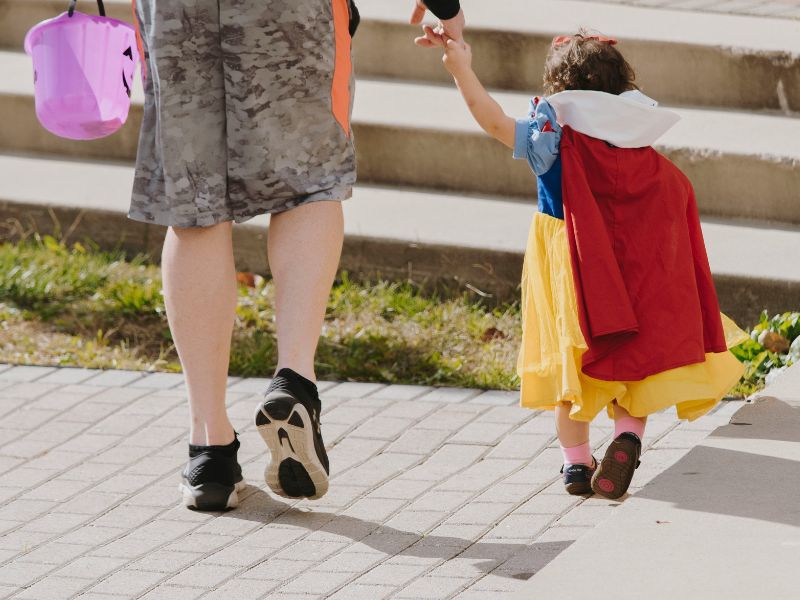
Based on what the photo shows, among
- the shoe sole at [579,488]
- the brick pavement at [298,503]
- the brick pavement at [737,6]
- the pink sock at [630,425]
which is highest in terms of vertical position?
the brick pavement at [737,6]

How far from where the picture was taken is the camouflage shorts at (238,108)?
357 cm

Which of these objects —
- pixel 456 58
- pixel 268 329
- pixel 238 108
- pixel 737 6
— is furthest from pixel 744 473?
pixel 737 6

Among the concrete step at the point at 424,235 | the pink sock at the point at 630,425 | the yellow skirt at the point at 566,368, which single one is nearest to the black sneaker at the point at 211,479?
the yellow skirt at the point at 566,368

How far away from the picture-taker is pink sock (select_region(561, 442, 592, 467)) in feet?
12.6

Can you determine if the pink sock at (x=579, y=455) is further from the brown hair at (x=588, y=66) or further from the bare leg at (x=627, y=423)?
the brown hair at (x=588, y=66)

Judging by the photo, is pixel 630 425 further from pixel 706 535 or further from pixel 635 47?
pixel 635 47

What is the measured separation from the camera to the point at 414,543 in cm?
354

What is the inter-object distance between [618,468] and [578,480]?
177 mm

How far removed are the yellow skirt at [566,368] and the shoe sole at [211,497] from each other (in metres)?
0.79

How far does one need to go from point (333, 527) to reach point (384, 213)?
7.89ft

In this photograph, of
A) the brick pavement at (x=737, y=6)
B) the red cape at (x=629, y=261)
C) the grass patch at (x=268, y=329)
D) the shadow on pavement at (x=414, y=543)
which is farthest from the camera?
the brick pavement at (x=737, y=6)

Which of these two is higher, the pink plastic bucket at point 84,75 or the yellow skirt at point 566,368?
the pink plastic bucket at point 84,75

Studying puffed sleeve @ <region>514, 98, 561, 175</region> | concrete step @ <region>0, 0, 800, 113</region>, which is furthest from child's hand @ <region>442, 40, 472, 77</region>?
concrete step @ <region>0, 0, 800, 113</region>

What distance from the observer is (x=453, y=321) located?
5.27 meters
